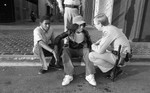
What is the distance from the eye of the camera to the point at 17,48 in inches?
171

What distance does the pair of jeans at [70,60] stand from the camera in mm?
2689

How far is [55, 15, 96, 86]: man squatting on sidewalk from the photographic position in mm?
2674

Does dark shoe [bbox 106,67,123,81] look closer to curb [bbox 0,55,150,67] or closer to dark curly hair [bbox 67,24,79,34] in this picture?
curb [bbox 0,55,150,67]

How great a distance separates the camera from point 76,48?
10.0 feet

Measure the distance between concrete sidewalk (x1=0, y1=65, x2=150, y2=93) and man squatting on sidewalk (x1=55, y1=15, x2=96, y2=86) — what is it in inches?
6.5

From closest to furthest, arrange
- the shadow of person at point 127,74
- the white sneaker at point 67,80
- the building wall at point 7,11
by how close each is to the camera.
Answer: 1. the white sneaker at point 67,80
2. the shadow of person at point 127,74
3. the building wall at point 7,11

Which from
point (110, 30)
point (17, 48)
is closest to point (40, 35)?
point (110, 30)

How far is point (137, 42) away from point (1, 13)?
1265 centimetres

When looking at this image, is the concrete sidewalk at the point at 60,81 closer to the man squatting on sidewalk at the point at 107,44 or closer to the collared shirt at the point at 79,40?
the man squatting on sidewalk at the point at 107,44

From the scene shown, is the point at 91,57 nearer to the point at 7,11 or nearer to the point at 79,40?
the point at 79,40

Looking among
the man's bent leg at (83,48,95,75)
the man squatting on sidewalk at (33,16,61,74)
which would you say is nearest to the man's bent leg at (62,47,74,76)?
the man squatting on sidewalk at (33,16,61,74)

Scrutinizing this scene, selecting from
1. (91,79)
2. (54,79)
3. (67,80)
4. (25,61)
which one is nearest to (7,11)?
(25,61)

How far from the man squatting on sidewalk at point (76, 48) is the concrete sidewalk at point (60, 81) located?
165mm

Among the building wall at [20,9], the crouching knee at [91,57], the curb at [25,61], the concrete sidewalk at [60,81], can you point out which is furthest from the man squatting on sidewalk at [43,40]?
the building wall at [20,9]
